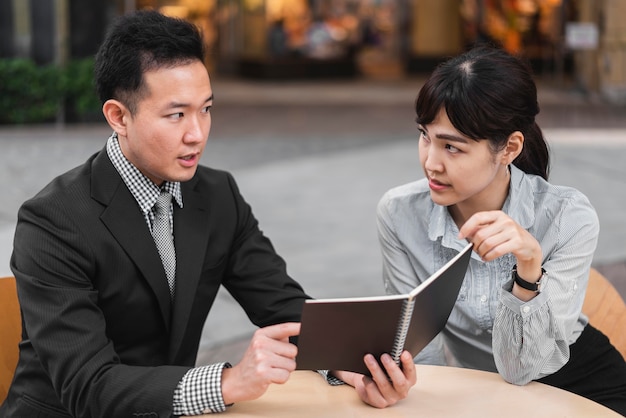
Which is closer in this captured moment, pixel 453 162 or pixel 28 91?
pixel 453 162

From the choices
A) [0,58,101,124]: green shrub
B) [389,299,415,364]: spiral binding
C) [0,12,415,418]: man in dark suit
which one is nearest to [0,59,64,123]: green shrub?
[0,58,101,124]: green shrub

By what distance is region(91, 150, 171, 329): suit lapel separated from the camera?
225cm

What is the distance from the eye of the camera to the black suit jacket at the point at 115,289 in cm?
206

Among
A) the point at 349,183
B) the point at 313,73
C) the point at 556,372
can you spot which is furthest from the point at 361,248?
the point at 313,73

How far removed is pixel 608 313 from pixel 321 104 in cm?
1302

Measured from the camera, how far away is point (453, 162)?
241 centimetres

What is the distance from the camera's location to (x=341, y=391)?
2244 millimetres

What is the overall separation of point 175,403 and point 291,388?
1.09ft

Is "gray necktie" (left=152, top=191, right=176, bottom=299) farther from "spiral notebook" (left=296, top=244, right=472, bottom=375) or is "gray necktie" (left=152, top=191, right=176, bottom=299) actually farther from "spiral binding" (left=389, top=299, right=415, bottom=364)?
"spiral binding" (left=389, top=299, right=415, bottom=364)

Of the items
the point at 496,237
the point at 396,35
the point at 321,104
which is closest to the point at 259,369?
the point at 496,237

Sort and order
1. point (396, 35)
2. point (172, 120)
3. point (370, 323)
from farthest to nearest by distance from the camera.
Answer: point (396, 35)
point (172, 120)
point (370, 323)

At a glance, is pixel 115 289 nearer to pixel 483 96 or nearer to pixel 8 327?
pixel 8 327

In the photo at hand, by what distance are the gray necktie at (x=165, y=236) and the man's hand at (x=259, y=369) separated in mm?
395

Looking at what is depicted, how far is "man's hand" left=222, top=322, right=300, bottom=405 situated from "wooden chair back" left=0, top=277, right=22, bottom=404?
826mm
